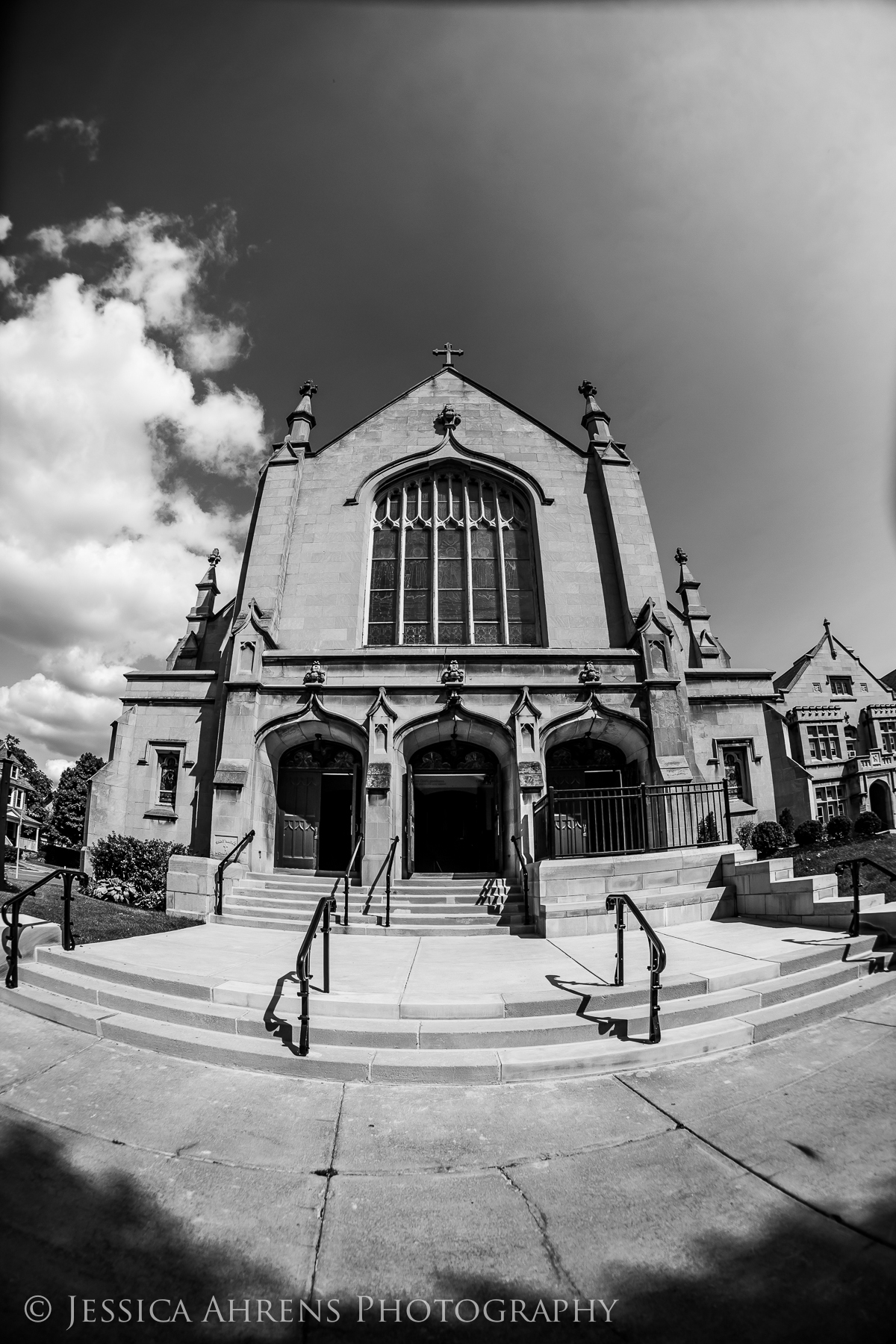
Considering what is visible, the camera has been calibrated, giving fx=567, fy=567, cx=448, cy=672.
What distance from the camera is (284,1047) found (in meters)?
4.86

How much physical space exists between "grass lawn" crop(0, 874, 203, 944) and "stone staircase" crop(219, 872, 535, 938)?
47.3 inches

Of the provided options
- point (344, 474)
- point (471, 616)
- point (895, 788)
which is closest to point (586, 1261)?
point (471, 616)

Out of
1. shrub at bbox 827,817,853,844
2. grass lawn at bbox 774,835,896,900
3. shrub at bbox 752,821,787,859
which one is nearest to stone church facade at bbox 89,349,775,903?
shrub at bbox 752,821,787,859

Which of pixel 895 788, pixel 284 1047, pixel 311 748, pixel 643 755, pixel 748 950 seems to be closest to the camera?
pixel 284 1047

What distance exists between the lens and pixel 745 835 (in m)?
14.1

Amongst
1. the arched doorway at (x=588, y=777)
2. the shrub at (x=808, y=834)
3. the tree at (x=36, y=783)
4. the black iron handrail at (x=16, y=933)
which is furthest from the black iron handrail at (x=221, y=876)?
the tree at (x=36, y=783)

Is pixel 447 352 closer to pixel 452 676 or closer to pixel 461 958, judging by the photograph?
pixel 452 676

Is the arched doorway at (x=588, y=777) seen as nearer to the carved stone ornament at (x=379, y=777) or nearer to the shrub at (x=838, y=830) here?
the carved stone ornament at (x=379, y=777)

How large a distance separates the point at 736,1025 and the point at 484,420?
19.2 metres

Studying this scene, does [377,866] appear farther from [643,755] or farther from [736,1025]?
[736,1025]

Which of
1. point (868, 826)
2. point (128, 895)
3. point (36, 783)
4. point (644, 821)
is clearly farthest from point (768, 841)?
point (36, 783)

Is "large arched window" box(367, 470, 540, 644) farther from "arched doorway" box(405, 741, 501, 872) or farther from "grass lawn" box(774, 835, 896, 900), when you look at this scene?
"grass lawn" box(774, 835, 896, 900)

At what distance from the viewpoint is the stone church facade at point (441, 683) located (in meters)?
14.5

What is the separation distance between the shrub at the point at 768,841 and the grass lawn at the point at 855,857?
156mm
